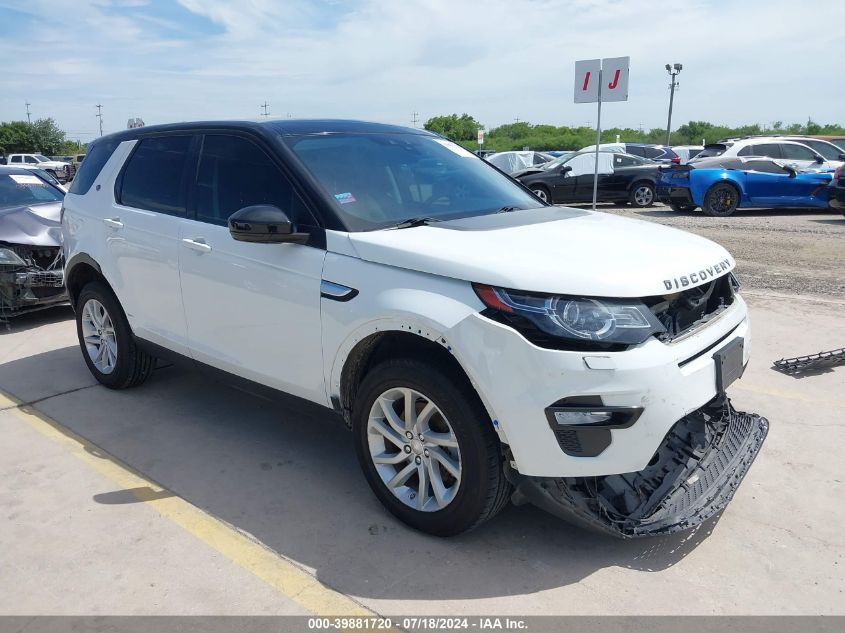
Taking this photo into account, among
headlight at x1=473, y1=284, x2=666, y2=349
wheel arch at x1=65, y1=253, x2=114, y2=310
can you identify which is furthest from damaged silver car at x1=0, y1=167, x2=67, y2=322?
headlight at x1=473, y1=284, x2=666, y2=349

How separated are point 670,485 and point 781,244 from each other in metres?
8.86

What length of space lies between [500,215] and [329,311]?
1.11m

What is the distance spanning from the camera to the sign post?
35.7ft

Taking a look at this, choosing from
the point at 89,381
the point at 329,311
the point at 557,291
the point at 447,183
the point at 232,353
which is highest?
the point at 447,183

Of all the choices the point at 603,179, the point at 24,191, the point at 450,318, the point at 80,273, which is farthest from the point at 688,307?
the point at 603,179

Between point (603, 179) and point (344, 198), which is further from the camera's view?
point (603, 179)

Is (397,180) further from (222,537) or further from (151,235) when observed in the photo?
(222,537)

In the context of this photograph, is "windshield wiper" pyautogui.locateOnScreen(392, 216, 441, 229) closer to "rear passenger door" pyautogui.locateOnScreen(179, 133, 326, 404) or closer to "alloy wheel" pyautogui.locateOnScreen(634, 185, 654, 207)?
"rear passenger door" pyautogui.locateOnScreen(179, 133, 326, 404)

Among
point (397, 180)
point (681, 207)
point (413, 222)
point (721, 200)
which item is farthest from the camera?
point (681, 207)

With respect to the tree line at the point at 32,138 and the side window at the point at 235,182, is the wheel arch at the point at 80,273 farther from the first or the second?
the tree line at the point at 32,138

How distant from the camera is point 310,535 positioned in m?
3.29

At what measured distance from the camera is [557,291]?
2715 millimetres
